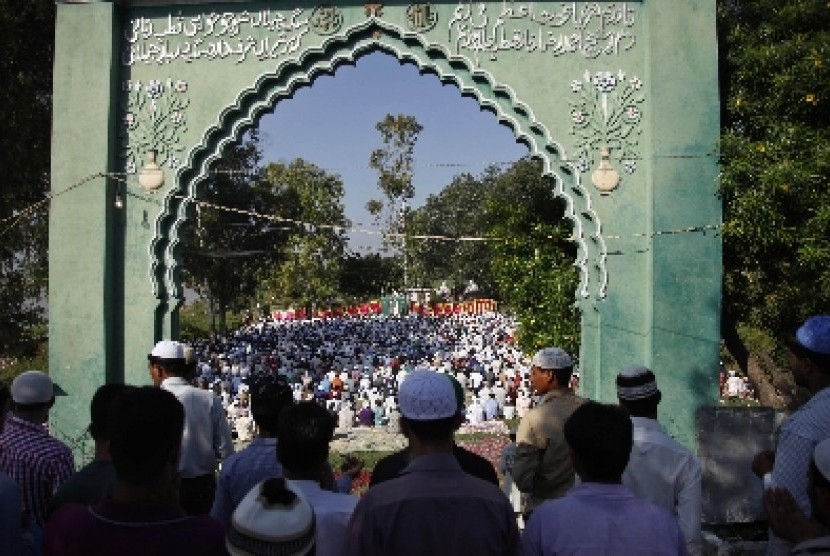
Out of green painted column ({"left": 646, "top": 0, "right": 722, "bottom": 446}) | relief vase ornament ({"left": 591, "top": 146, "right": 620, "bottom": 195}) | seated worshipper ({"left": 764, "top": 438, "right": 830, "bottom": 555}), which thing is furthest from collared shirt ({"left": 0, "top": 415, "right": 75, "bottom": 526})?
relief vase ornament ({"left": 591, "top": 146, "right": 620, "bottom": 195})

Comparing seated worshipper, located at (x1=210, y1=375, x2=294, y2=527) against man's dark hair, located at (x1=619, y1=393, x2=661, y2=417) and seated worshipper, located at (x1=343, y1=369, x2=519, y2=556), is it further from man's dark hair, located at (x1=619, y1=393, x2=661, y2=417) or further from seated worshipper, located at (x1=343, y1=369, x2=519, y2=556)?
man's dark hair, located at (x1=619, y1=393, x2=661, y2=417)

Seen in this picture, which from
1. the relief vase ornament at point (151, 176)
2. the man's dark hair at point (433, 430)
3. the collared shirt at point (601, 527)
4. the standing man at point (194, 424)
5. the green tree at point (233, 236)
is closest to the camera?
the collared shirt at point (601, 527)

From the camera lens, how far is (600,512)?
2.27 metres

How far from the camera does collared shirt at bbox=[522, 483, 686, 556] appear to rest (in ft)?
7.33

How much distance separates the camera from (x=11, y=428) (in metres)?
3.35

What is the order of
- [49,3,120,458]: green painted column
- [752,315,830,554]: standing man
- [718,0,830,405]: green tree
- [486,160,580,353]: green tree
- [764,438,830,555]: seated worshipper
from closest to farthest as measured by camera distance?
[764,438,830,555]: seated worshipper, [752,315,830,554]: standing man, [718,0,830,405]: green tree, [49,3,120,458]: green painted column, [486,160,580,353]: green tree

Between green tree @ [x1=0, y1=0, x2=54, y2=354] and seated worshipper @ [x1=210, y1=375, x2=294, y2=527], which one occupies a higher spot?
green tree @ [x1=0, y1=0, x2=54, y2=354]

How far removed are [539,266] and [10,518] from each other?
1088 cm

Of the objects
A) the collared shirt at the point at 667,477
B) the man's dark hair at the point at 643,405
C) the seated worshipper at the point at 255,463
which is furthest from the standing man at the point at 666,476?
the seated worshipper at the point at 255,463

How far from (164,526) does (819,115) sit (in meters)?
7.09

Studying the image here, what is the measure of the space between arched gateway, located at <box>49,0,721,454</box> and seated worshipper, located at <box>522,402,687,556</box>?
605 cm

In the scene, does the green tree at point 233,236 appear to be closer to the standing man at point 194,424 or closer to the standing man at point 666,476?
the standing man at point 194,424

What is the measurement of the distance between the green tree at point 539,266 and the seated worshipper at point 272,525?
10094mm

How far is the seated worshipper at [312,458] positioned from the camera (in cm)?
245
